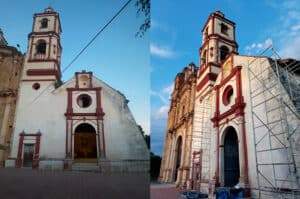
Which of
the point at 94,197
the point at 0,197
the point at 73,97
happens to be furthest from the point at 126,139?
the point at 0,197

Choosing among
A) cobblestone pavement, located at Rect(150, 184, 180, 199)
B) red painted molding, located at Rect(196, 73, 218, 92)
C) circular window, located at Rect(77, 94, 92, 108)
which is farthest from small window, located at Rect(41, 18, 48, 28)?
cobblestone pavement, located at Rect(150, 184, 180, 199)

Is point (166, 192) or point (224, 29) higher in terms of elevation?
point (224, 29)

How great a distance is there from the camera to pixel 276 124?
6.77 metres

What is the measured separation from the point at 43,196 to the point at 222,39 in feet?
24.6

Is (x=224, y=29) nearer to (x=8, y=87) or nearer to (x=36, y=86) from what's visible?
(x=36, y=86)

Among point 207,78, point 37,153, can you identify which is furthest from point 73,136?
point 207,78

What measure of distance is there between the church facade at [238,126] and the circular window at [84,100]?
10.9 feet

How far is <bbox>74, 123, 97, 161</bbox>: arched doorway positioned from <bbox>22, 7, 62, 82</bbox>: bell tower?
2.39 m

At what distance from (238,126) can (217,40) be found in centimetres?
362

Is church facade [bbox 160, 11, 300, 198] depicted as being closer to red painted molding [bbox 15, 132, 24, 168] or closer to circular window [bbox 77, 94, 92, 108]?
circular window [bbox 77, 94, 92, 108]

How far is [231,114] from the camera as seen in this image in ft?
29.4

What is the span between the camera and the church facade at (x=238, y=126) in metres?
6.51

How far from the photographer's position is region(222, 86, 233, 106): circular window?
30.9 feet

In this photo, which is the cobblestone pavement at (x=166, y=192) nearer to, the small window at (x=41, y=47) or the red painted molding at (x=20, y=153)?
the red painted molding at (x=20, y=153)
